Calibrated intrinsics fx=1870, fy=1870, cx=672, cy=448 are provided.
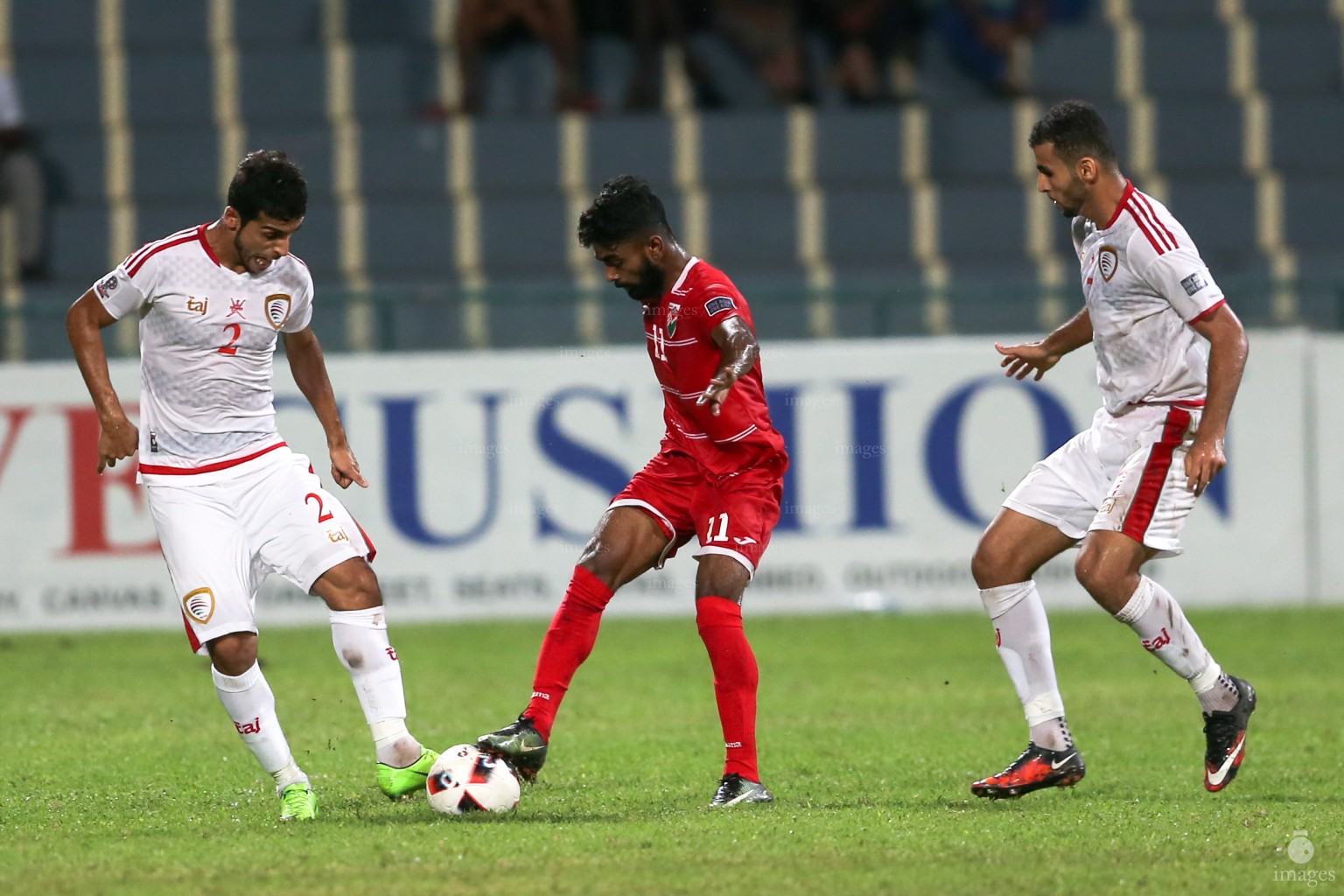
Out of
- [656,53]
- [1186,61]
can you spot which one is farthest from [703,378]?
[1186,61]

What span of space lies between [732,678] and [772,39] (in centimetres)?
1065

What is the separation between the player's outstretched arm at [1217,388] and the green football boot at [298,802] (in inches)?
116

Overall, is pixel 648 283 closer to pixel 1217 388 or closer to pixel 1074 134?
pixel 1074 134

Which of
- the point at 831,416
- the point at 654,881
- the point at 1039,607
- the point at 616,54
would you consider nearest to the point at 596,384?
the point at 831,416

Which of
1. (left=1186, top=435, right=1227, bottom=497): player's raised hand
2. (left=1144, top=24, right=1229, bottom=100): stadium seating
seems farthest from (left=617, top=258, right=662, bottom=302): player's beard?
(left=1144, top=24, right=1229, bottom=100): stadium seating

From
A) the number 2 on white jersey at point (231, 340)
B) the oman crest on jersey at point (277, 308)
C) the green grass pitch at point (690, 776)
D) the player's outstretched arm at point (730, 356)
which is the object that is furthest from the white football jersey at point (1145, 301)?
the number 2 on white jersey at point (231, 340)

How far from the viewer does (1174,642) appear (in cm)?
629

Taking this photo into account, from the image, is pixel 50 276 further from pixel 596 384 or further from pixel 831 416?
pixel 831 416

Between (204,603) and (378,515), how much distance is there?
6.44 metres

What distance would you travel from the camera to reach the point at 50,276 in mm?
14781

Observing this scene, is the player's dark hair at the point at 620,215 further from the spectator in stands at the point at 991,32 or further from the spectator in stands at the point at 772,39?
the spectator in stands at the point at 991,32

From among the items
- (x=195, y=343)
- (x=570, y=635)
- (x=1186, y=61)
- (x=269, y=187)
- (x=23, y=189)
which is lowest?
(x=570, y=635)

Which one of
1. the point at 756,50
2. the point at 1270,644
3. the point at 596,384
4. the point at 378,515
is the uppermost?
the point at 756,50

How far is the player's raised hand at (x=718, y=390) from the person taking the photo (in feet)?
18.6
